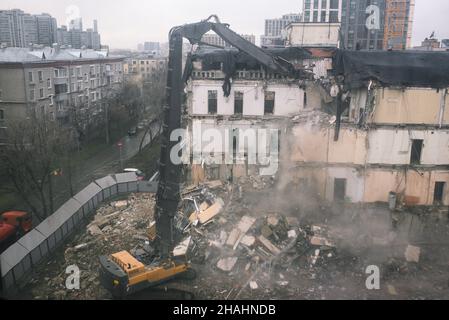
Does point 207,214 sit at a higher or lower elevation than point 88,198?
higher

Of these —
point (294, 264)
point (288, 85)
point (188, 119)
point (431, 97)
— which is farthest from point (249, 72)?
point (294, 264)

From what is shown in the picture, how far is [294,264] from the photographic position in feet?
50.6

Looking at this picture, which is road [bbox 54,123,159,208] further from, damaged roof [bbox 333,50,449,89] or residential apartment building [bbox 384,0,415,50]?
residential apartment building [bbox 384,0,415,50]

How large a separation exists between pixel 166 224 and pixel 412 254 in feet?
29.7

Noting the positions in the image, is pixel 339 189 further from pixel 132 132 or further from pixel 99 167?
pixel 132 132

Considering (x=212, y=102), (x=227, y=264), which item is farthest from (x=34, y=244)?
(x=212, y=102)

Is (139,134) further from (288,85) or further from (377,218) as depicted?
(377,218)

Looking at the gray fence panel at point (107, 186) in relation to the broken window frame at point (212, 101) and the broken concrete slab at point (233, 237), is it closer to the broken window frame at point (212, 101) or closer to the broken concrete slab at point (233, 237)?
the broken window frame at point (212, 101)

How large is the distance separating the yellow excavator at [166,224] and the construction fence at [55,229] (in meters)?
3.22

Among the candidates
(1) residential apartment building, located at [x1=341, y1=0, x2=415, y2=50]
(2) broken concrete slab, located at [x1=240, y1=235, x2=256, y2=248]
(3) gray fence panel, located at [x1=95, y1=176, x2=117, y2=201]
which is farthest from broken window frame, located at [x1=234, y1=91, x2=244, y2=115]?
(1) residential apartment building, located at [x1=341, y1=0, x2=415, y2=50]

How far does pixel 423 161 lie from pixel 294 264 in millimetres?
9106

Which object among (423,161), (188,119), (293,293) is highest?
(188,119)

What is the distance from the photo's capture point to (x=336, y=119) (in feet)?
65.8

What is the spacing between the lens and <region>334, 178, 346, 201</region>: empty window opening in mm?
21000
